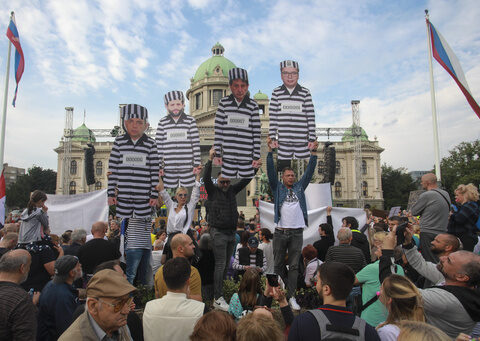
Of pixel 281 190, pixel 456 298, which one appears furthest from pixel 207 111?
pixel 456 298

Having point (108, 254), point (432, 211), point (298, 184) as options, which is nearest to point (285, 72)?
point (298, 184)

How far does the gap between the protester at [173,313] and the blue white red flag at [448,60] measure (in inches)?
388

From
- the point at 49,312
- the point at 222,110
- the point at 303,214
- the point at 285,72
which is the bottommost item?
the point at 49,312

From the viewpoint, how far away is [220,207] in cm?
632

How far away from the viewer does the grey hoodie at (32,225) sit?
569cm

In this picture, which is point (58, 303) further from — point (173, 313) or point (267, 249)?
point (267, 249)

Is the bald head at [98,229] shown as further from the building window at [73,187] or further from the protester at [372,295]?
the building window at [73,187]

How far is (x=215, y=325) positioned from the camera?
261 centimetres

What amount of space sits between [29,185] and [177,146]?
7165 cm

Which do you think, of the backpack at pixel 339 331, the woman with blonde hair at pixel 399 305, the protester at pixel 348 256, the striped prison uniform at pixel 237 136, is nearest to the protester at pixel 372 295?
the protester at pixel 348 256

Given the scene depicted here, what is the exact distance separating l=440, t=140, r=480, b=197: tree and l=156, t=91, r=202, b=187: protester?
39.0 meters

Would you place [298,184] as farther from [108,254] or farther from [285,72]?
[108,254]

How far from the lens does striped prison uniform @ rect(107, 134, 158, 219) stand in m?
6.98

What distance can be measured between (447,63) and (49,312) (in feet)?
41.7
